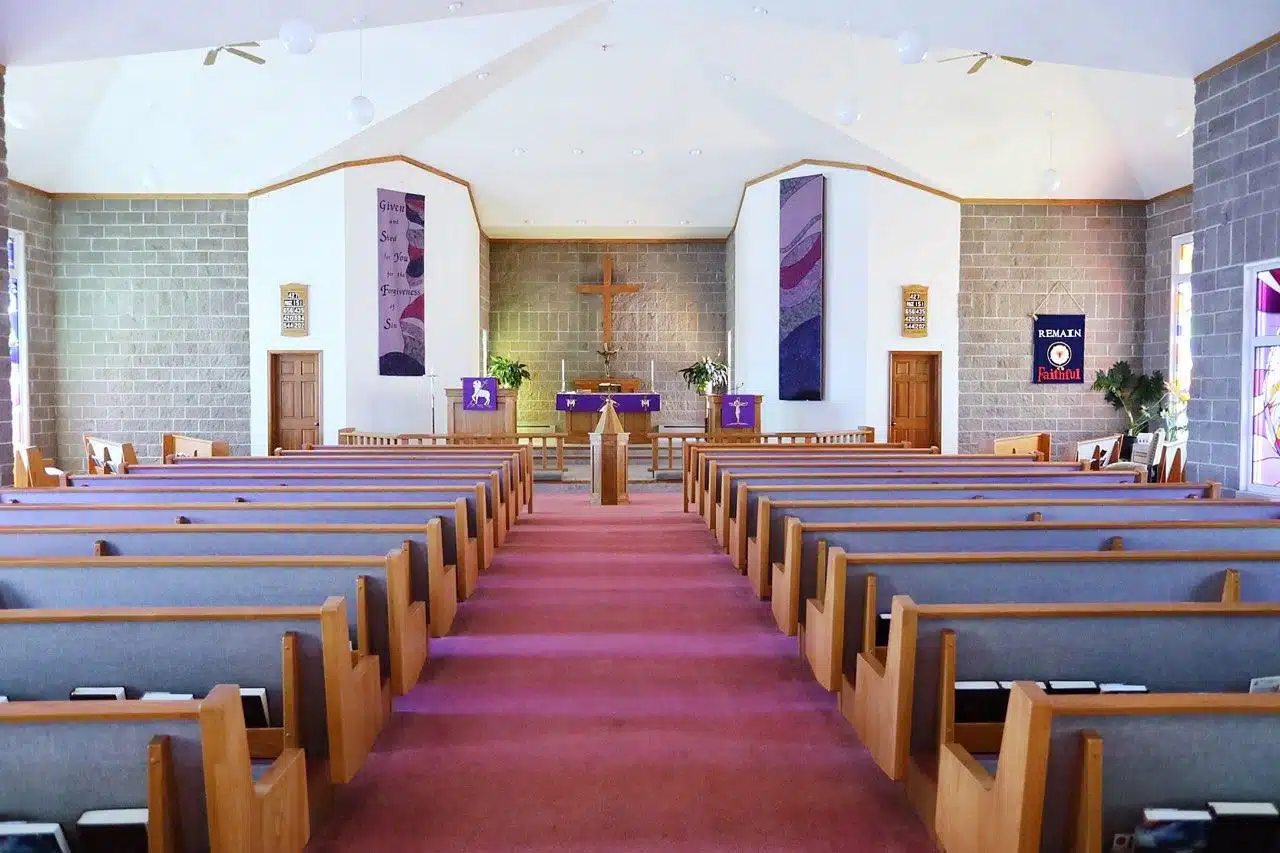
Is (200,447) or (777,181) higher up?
(777,181)

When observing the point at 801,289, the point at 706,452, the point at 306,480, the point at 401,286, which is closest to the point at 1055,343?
the point at 801,289

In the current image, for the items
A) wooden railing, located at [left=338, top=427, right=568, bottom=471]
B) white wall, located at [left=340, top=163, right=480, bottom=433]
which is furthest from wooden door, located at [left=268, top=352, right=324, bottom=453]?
wooden railing, located at [left=338, top=427, right=568, bottom=471]

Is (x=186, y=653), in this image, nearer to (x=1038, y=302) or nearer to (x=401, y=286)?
(x=401, y=286)

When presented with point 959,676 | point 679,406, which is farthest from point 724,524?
point 679,406

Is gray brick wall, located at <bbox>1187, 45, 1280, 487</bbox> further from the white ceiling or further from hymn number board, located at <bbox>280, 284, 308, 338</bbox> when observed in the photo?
hymn number board, located at <bbox>280, 284, 308, 338</bbox>

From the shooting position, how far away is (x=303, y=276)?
36.0ft

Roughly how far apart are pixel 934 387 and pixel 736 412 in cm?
286

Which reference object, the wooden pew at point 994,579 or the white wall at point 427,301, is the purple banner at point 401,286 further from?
the wooden pew at point 994,579

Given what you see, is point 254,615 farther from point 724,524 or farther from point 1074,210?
point 1074,210

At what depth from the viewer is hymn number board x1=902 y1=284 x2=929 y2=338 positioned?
37.1 feet

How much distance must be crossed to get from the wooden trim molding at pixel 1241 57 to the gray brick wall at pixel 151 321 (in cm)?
1018

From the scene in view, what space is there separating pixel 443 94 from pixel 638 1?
258cm

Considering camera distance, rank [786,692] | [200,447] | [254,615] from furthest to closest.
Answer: [200,447] < [786,692] < [254,615]

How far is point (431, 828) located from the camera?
2.05 meters
